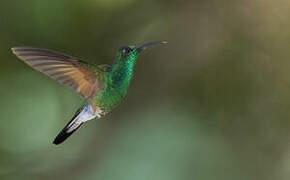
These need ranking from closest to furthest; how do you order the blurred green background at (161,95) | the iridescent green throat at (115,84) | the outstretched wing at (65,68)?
1. the outstretched wing at (65,68)
2. the iridescent green throat at (115,84)
3. the blurred green background at (161,95)

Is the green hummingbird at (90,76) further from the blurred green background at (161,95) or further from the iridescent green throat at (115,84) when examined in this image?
the blurred green background at (161,95)

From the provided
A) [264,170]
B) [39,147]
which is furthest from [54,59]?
[264,170]

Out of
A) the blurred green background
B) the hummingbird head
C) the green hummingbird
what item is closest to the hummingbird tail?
the green hummingbird

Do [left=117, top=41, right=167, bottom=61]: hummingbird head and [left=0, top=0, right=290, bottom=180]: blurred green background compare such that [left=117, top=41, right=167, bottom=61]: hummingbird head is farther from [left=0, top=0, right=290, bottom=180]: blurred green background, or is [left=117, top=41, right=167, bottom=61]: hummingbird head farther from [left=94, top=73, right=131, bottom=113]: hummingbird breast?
[left=0, top=0, right=290, bottom=180]: blurred green background

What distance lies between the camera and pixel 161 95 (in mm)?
2746

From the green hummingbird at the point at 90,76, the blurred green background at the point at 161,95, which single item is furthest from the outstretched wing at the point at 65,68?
the blurred green background at the point at 161,95

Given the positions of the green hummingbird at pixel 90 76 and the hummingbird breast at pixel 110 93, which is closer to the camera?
the green hummingbird at pixel 90 76

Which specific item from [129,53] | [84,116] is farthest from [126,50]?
[84,116]

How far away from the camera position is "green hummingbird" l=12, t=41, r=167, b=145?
2.99 ft

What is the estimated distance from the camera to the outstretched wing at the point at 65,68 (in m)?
0.88

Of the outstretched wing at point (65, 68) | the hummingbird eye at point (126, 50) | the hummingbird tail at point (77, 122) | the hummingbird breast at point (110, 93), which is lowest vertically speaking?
the hummingbird tail at point (77, 122)

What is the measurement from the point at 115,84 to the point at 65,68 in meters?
0.10

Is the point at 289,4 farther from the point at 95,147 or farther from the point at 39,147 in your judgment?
the point at 39,147

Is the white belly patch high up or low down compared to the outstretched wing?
down
